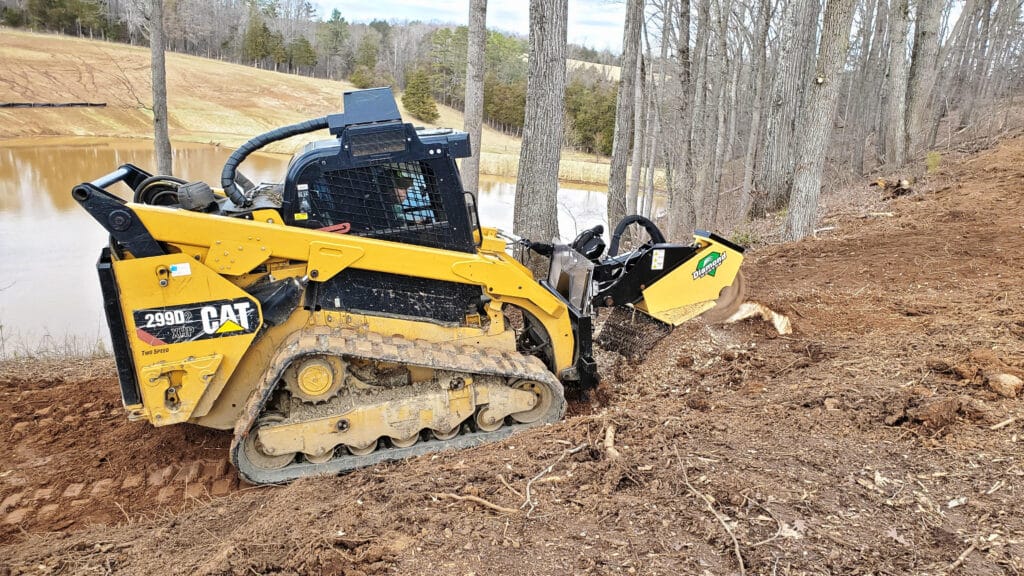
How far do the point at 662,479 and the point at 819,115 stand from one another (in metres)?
7.82

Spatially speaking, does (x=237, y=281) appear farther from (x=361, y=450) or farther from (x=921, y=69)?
(x=921, y=69)

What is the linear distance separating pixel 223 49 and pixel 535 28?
73.2 m

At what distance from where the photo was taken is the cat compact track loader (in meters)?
4.25

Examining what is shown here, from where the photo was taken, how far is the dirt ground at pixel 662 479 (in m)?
3.07

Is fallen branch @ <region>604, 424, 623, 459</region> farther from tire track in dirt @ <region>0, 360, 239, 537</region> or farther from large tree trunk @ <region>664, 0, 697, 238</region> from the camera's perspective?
large tree trunk @ <region>664, 0, 697, 238</region>

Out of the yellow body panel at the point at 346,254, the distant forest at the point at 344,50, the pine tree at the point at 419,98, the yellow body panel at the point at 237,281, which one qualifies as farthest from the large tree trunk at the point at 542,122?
the pine tree at the point at 419,98

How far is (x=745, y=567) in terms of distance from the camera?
2.89 meters

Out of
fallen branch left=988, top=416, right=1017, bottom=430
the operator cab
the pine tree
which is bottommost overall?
fallen branch left=988, top=416, right=1017, bottom=430

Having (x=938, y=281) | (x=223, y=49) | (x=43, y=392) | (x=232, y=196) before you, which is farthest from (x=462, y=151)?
(x=223, y=49)

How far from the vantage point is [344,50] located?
7594cm

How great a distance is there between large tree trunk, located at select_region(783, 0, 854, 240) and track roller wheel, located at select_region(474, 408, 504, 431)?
7.06 metres

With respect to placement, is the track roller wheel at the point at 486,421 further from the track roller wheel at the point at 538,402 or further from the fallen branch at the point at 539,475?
the fallen branch at the point at 539,475

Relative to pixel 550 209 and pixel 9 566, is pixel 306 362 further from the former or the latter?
pixel 550 209

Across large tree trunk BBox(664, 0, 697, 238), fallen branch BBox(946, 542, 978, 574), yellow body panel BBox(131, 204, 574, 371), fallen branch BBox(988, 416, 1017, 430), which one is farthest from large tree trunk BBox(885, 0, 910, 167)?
fallen branch BBox(946, 542, 978, 574)
